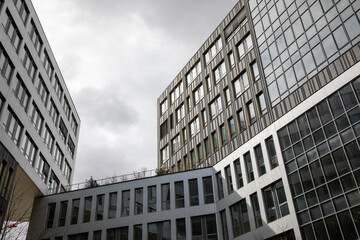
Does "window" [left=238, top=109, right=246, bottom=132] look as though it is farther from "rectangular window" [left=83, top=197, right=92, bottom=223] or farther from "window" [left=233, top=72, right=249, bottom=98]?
"rectangular window" [left=83, top=197, right=92, bottom=223]

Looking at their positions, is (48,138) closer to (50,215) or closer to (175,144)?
(50,215)

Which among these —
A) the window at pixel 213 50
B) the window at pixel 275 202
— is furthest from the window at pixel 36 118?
the window at pixel 275 202

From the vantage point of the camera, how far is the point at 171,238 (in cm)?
3275

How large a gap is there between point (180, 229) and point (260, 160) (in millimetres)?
9510

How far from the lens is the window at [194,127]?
4131 centimetres

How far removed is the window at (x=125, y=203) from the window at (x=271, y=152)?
14.7m

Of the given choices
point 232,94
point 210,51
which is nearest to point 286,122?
point 232,94

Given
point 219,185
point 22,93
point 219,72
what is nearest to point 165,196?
point 219,185

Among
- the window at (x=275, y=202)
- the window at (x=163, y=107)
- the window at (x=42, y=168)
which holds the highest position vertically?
the window at (x=163, y=107)

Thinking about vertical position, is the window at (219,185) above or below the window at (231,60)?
below

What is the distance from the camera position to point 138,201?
35.9m

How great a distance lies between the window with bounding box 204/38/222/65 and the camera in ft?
135

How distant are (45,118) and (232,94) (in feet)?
66.6

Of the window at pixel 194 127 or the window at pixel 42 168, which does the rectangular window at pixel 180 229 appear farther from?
the window at pixel 42 168
